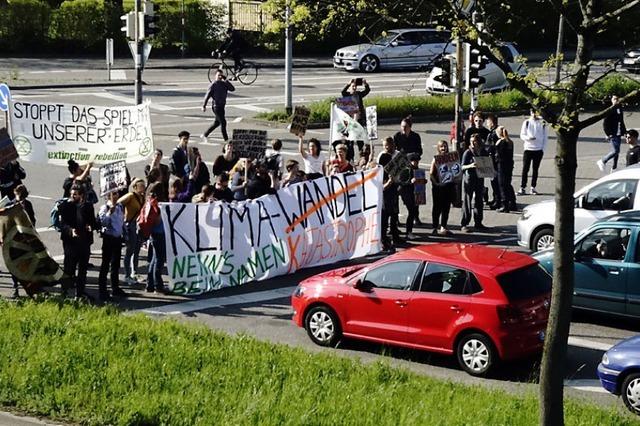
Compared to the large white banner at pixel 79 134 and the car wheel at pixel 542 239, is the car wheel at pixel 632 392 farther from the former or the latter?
the large white banner at pixel 79 134

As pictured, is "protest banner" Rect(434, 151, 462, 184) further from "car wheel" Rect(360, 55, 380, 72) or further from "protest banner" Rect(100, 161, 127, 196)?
"car wheel" Rect(360, 55, 380, 72)

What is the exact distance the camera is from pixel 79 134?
21.7m

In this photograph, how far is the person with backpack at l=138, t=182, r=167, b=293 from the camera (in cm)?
1677

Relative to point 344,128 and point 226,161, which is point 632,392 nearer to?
point 226,161

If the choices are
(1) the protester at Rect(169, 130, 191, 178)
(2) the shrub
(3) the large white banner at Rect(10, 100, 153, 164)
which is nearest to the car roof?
(1) the protester at Rect(169, 130, 191, 178)

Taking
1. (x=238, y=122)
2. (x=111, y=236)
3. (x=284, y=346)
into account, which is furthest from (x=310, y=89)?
(x=284, y=346)

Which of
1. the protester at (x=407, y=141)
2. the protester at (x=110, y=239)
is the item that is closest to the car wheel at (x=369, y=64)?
the protester at (x=407, y=141)

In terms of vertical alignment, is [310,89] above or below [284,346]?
above

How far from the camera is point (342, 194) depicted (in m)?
19.2

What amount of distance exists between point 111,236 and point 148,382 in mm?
4628

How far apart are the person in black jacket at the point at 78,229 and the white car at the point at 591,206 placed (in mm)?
7319

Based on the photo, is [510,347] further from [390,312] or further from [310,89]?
[310,89]

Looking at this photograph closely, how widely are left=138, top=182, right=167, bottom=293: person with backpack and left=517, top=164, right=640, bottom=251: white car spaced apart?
6234 mm

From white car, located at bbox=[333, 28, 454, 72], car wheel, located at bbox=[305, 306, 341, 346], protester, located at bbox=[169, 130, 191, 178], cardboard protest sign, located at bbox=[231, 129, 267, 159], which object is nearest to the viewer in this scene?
car wheel, located at bbox=[305, 306, 341, 346]
